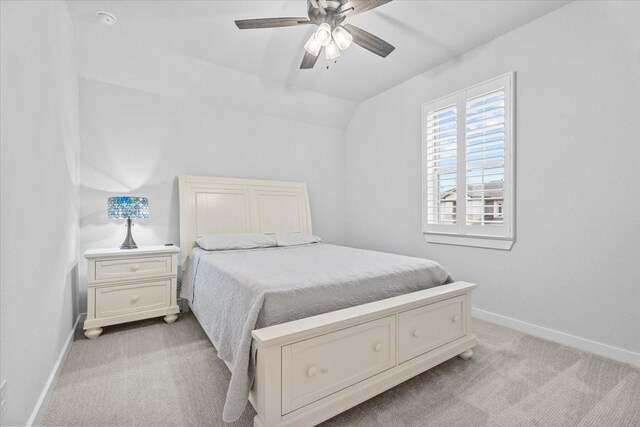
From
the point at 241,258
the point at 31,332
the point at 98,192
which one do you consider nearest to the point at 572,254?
the point at 241,258

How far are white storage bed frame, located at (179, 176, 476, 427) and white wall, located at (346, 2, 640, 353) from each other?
35.6 inches

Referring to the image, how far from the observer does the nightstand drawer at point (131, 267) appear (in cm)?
255

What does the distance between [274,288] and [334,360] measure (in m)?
0.49

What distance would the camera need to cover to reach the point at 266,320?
1.48 meters

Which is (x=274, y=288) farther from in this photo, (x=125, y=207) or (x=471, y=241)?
(x=471, y=241)

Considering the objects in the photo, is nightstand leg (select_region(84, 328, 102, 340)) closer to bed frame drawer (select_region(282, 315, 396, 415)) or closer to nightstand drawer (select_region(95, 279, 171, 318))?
nightstand drawer (select_region(95, 279, 171, 318))

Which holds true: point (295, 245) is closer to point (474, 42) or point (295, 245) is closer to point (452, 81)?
point (452, 81)

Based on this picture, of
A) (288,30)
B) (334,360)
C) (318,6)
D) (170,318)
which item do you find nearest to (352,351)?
(334,360)

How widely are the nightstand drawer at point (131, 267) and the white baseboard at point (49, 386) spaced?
0.52 meters

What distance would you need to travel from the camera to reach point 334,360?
1523 mm

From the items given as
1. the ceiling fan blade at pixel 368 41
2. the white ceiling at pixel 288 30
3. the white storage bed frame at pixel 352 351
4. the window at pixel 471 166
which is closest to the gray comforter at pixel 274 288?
the white storage bed frame at pixel 352 351

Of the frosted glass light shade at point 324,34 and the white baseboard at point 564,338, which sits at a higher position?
the frosted glass light shade at point 324,34

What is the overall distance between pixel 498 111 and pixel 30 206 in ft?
11.6

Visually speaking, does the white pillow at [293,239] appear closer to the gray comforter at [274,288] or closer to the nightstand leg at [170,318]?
the gray comforter at [274,288]
